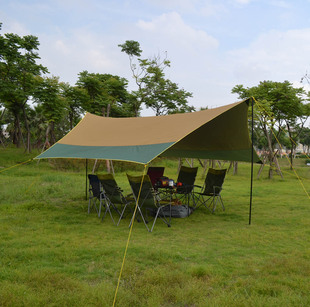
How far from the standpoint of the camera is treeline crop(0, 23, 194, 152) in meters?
14.8

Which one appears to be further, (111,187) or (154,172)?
(154,172)

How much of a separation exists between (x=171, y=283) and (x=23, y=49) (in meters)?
16.4

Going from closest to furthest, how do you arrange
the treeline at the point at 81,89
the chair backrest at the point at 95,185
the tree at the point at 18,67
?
the chair backrest at the point at 95,185 < the treeline at the point at 81,89 < the tree at the point at 18,67

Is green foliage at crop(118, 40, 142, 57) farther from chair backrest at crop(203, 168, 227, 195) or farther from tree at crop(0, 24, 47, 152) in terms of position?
Result: chair backrest at crop(203, 168, 227, 195)

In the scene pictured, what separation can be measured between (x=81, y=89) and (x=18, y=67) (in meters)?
3.92

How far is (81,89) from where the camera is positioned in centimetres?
1552

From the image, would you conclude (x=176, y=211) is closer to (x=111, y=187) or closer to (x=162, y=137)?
(x=111, y=187)

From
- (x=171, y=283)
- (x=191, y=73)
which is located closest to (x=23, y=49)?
(x=191, y=73)

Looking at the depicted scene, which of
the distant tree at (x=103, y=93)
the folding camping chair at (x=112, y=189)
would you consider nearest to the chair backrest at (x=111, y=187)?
the folding camping chair at (x=112, y=189)

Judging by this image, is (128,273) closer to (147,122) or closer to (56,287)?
(56,287)

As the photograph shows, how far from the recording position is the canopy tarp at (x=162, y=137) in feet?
14.0

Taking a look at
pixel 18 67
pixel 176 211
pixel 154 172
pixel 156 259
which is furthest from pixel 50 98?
pixel 156 259

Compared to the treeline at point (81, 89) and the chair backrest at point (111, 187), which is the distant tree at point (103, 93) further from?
the chair backrest at point (111, 187)

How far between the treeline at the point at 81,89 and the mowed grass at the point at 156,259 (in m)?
10.4
